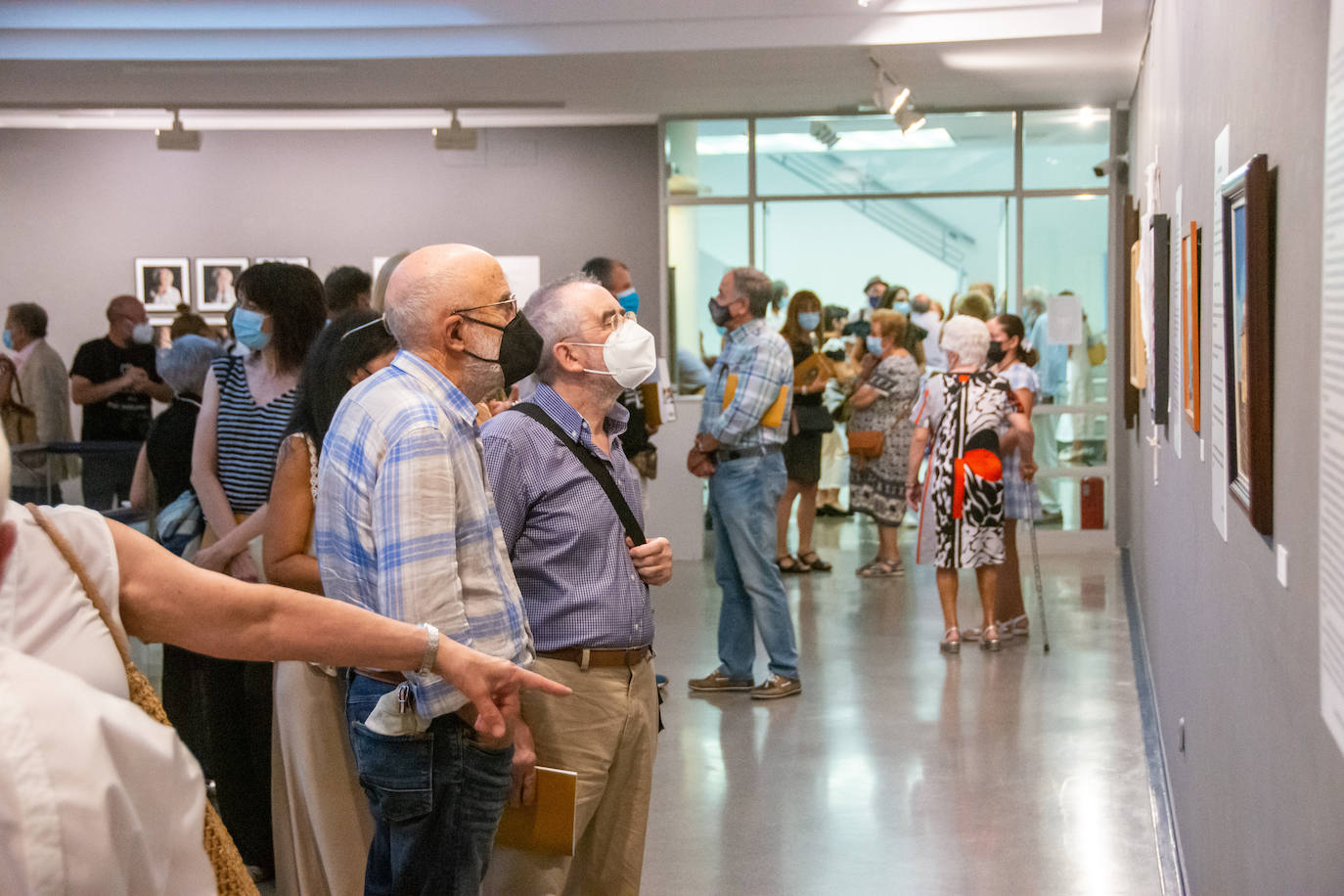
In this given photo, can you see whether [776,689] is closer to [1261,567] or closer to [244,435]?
[244,435]

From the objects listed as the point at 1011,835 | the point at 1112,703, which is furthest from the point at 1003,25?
the point at 1011,835

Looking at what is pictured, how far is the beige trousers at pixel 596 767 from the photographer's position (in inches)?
101

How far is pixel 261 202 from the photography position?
1191 cm

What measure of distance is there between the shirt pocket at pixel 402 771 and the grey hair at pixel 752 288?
148 inches

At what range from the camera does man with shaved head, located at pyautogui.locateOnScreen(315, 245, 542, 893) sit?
2.12 meters

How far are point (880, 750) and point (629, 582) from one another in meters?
2.71

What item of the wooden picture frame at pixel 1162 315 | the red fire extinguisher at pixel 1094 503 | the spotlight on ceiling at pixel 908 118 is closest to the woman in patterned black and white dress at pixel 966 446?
the wooden picture frame at pixel 1162 315

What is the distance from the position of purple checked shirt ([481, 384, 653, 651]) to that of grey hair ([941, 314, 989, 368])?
3.89 m

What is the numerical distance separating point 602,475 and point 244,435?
4.32 feet

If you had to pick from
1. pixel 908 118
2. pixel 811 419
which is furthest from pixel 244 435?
pixel 908 118

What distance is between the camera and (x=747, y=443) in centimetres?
566

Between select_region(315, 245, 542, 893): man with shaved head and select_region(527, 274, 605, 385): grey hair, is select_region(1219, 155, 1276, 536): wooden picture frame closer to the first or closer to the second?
select_region(315, 245, 542, 893): man with shaved head

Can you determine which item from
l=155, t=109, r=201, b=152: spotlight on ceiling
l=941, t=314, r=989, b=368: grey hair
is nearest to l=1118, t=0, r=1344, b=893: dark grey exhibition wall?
l=941, t=314, r=989, b=368: grey hair

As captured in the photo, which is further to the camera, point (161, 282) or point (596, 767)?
point (161, 282)
